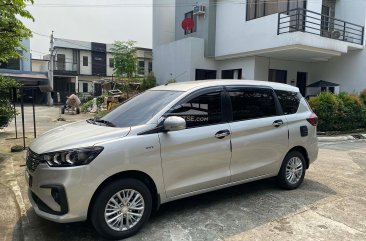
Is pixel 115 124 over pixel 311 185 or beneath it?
over

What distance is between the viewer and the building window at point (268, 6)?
14798 millimetres

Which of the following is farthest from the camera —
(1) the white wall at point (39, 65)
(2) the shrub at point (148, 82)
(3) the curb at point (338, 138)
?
(1) the white wall at point (39, 65)

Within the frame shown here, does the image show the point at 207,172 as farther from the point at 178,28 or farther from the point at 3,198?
the point at 178,28

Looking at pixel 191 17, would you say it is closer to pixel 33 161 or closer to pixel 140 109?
pixel 140 109

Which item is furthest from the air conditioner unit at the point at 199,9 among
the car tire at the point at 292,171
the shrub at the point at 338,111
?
the car tire at the point at 292,171

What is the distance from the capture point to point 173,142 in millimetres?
3822

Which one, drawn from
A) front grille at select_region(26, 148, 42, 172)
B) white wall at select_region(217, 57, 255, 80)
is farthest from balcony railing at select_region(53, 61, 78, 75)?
front grille at select_region(26, 148, 42, 172)

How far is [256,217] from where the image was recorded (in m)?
4.18

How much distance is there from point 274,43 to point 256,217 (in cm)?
1173

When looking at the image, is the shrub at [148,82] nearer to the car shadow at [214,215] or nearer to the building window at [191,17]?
the building window at [191,17]

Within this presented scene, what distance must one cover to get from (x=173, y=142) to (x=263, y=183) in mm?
2429

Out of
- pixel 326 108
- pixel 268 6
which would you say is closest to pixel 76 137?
pixel 326 108

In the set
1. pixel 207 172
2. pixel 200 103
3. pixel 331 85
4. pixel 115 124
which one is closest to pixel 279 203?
pixel 207 172

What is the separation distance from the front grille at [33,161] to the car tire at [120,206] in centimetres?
77
